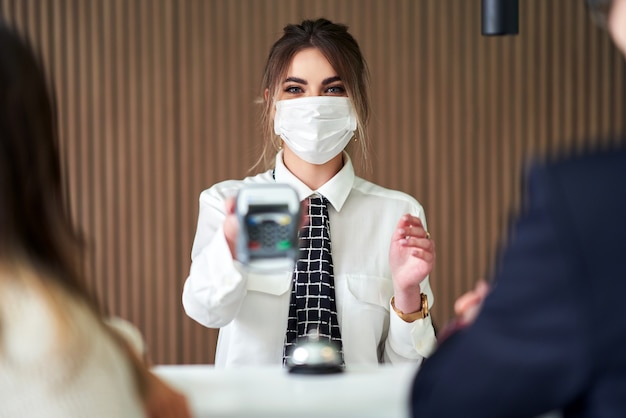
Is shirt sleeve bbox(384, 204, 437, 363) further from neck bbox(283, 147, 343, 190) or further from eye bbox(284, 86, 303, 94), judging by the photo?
eye bbox(284, 86, 303, 94)

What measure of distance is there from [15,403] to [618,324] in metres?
0.76

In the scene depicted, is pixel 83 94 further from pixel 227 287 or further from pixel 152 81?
pixel 227 287

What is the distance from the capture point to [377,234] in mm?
2510

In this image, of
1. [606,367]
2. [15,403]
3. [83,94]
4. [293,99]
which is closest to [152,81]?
[83,94]

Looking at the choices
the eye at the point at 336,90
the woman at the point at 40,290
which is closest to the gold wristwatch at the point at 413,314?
the eye at the point at 336,90

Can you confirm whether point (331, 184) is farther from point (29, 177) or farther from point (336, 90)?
point (29, 177)

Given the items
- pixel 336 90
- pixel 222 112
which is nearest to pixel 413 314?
pixel 336 90

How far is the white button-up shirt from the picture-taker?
220 centimetres

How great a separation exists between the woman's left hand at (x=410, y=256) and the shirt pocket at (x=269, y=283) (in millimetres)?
295

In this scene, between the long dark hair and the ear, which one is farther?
the ear

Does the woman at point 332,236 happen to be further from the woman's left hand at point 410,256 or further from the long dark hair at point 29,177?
the long dark hair at point 29,177

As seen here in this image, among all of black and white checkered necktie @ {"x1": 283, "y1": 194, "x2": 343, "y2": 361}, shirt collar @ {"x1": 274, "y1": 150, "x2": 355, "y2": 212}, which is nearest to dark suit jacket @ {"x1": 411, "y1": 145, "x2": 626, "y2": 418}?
black and white checkered necktie @ {"x1": 283, "y1": 194, "x2": 343, "y2": 361}

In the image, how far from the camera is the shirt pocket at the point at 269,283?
7.63 ft

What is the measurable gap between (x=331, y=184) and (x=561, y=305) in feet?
5.07
